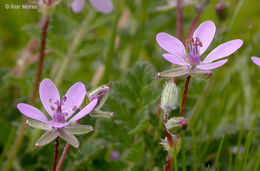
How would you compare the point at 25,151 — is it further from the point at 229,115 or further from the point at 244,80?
the point at 244,80

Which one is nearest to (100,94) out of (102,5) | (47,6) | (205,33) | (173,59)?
(173,59)

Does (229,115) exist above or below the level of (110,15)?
below

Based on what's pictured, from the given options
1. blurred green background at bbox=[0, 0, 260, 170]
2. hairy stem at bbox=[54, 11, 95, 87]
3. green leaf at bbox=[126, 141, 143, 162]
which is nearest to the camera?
green leaf at bbox=[126, 141, 143, 162]

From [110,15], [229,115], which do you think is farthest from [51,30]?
[229,115]

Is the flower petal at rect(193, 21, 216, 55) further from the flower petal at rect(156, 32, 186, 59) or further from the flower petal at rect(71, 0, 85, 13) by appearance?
the flower petal at rect(71, 0, 85, 13)

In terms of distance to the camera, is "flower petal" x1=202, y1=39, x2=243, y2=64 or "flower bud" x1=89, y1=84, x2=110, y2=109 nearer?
"flower petal" x1=202, y1=39, x2=243, y2=64

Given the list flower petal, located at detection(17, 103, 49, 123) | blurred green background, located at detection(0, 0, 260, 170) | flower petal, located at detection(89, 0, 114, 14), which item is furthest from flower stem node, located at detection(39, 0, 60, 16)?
flower petal, located at detection(17, 103, 49, 123)

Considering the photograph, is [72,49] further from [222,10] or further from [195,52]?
[195,52]
